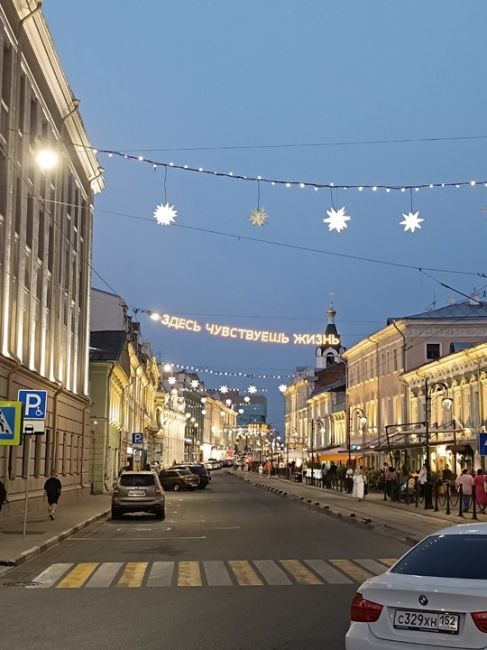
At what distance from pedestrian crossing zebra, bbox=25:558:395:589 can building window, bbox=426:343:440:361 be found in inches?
1661

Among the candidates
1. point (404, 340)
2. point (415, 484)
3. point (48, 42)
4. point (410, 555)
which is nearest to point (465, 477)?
point (415, 484)

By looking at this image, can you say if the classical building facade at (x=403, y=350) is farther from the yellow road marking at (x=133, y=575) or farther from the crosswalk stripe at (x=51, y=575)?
the crosswalk stripe at (x=51, y=575)

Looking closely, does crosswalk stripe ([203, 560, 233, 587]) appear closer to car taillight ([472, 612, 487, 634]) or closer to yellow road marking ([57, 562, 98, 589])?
yellow road marking ([57, 562, 98, 589])

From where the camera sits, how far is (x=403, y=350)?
5878cm

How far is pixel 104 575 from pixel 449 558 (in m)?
9.36

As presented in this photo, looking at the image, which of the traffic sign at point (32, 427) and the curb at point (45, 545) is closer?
the curb at point (45, 545)

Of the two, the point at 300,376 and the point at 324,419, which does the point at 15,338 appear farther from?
the point at 300,376

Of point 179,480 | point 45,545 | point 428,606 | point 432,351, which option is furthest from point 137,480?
point 432,351

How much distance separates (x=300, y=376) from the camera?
124 meters

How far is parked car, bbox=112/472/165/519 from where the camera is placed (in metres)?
30.5

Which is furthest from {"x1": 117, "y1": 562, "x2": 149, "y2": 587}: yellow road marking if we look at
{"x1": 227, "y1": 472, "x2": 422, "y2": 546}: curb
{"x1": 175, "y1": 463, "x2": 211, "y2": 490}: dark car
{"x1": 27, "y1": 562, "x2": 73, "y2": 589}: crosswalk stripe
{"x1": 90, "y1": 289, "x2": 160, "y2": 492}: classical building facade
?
{"x1": 175, "y1": 463, "x2": 211, "y2": 490}: dark car

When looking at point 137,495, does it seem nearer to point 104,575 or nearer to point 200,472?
point 104,575

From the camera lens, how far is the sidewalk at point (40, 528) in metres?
17.9

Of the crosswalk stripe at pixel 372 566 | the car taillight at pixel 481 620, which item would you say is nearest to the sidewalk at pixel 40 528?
the crosswalk stripe at pixel 372 566
